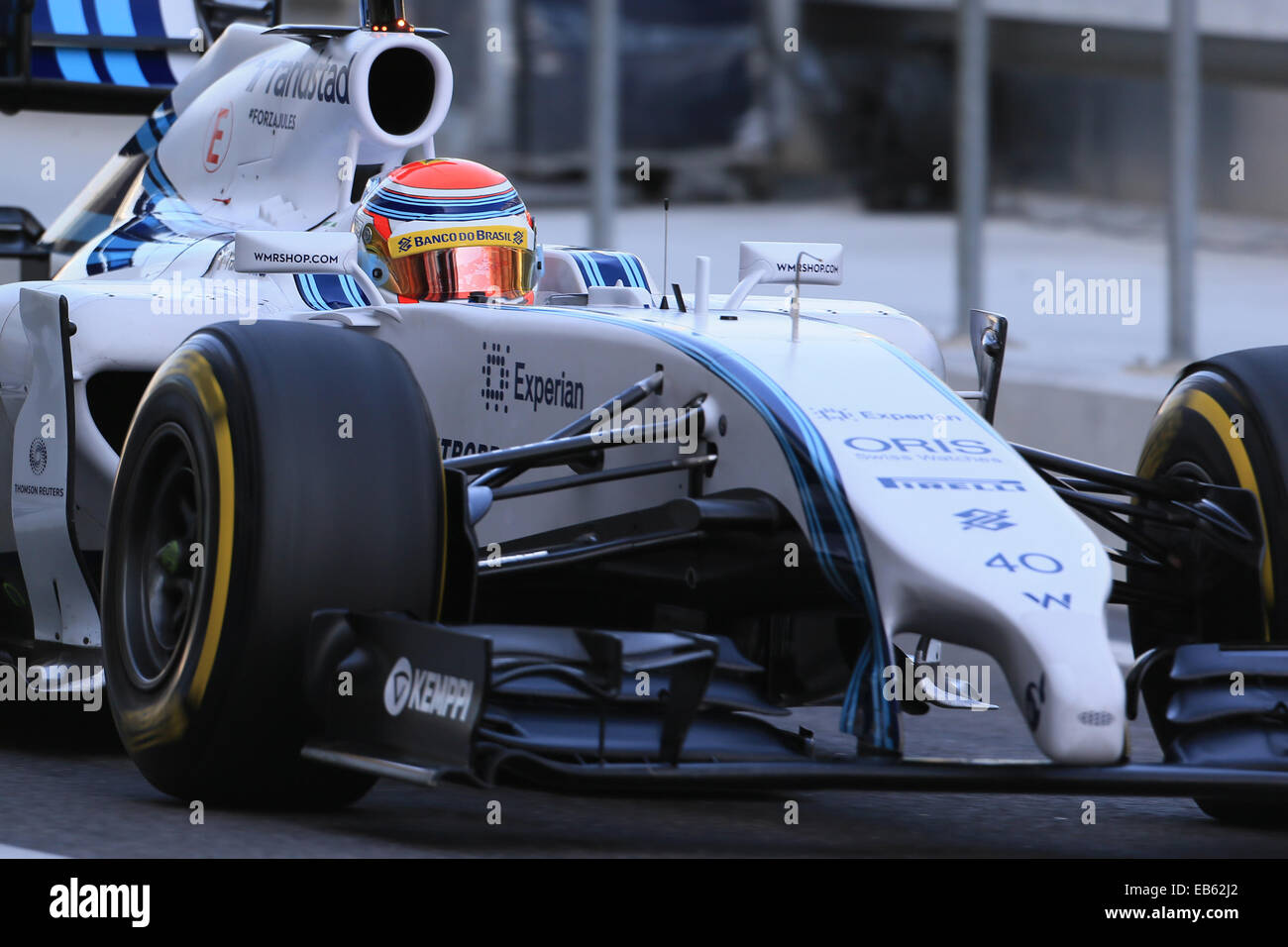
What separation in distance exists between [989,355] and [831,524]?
1416 mm

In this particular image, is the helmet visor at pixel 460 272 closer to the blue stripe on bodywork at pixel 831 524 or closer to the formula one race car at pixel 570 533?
the formula one race car at pixel 570 533

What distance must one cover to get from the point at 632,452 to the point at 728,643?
0.56m

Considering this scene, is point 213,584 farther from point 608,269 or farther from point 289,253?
point 608,269

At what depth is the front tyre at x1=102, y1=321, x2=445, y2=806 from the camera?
474cm

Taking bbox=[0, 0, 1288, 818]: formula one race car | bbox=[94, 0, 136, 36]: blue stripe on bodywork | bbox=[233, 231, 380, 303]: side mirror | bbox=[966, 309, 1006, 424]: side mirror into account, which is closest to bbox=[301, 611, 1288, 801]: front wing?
bbox=[0, 0, 1288, 818]: formula one race car

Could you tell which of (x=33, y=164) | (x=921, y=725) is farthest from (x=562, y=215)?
(x=921, y=725)

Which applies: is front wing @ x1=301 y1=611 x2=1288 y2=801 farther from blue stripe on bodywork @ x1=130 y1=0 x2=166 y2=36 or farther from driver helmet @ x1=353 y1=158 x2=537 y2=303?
blue stripe on bodywork @ x1=130 y1=0 x2=166 y2=36

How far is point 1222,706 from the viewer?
487 centimetres

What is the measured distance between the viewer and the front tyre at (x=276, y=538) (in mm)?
4738

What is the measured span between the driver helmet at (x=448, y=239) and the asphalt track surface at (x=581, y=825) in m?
1.38

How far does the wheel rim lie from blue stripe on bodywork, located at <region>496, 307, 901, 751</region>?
113cm

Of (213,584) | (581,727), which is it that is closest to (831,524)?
(581,727)

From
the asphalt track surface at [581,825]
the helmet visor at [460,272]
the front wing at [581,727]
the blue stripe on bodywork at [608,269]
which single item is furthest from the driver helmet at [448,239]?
the front wing at [581,727]
